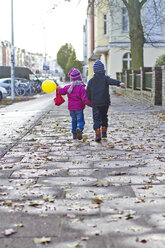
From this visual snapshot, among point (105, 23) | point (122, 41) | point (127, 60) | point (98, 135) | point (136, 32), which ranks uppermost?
point (105, 23)

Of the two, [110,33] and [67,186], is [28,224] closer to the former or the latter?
[67,186]

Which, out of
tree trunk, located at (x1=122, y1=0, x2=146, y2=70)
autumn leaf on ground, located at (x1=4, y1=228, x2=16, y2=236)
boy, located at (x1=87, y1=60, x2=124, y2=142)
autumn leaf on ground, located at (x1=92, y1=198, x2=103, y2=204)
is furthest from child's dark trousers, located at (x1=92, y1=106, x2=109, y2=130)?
tree trunk, located at (x1=122, y1=0, x2=146, y2=70)

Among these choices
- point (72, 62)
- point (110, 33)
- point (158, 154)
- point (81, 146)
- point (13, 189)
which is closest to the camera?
point (13, 189)

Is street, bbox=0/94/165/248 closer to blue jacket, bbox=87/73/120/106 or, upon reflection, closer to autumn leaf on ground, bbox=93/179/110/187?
autumn leaf on ground, bbox=93/179/110/187

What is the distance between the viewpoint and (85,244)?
3303mm

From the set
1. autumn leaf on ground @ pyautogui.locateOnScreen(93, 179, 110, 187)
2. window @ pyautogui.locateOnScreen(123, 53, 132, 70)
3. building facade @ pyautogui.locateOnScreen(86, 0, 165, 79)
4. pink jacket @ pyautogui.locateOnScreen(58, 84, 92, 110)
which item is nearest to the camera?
autumn leaf on ground @ pyautogui.locateOnScreen(93, 179, 110, 187)

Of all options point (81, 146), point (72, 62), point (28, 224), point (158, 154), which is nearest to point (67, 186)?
point (28, 224)

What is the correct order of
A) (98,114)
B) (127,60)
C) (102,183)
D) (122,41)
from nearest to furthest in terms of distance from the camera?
(102,183), (98,114), (122,41), (127,60)

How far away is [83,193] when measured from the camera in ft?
15.8

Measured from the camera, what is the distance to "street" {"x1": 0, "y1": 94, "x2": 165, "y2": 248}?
3471mm

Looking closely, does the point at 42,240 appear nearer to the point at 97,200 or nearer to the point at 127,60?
the point at 97,200

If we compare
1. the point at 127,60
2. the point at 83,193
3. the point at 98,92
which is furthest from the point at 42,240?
the point at 127,60

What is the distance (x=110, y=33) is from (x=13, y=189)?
39.5 meters

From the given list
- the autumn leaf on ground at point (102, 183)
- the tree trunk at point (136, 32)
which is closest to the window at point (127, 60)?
the tree trunk at point (136, 32)
